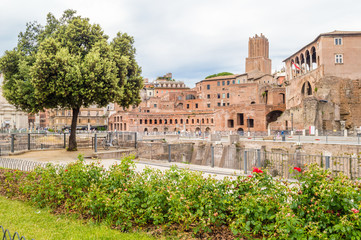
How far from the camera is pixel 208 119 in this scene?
228ft

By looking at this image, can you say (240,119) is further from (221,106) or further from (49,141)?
(49,141)

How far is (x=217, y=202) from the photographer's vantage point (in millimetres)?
5719

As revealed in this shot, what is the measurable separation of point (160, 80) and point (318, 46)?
7194cm

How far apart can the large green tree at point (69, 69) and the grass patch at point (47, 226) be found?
11.0 m

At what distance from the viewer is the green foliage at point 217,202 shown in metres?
4.61

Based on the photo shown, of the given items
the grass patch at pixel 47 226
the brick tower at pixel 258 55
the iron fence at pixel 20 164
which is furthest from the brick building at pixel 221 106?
the grass patch at pixel 47 226

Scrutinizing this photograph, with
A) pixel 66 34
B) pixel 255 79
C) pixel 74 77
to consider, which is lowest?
pixel 74 77

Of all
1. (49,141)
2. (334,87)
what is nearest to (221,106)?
(334,87)

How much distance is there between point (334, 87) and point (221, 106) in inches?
1087

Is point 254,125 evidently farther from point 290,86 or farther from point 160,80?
point 160,80

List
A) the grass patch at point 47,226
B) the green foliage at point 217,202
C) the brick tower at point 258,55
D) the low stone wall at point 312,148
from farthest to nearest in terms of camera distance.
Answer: the brick tower at point 258,55 → the low stone wall at point 312,148 → the grass patch at point 47,226 → the green foliage at point 217,202

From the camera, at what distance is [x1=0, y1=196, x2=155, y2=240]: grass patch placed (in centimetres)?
571

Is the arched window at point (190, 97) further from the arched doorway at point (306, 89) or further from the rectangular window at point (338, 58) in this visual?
the rectangular window at point (338, 58)

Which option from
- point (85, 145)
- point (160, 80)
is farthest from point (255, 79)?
point (85, 145)
